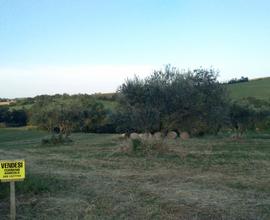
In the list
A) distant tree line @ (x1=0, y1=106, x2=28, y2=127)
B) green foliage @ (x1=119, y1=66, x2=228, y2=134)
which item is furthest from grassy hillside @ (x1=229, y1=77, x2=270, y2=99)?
green foliage @ (x1=119, y1=66, x2=228, y2=134)

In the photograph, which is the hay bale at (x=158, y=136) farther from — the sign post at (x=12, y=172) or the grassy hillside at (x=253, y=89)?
the grassy hillside at (x=253, y=89)

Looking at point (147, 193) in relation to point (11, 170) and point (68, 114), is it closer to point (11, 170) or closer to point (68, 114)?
point (11, 170)

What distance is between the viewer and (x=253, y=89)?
9244cm

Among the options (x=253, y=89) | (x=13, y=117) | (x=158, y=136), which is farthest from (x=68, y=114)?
(x=253, y=89)

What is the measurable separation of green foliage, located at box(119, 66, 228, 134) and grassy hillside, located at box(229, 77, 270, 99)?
5306cm

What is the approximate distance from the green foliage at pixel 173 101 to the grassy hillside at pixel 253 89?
5306 cm

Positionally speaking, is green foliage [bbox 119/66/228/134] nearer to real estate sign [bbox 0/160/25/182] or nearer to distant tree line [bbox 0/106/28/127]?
real estate sign [bbox 0/160/25/182]

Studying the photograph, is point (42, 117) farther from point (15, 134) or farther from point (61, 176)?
point (61, 176)

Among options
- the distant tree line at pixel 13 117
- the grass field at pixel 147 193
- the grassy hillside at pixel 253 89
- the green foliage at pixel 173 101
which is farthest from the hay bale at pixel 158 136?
the distant tree line at pixel 13 117

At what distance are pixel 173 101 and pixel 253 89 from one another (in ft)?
220

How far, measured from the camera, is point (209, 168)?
1852 centimetres

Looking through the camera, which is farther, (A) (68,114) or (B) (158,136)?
(A) (68,114)

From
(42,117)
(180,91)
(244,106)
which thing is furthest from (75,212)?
(42,117)

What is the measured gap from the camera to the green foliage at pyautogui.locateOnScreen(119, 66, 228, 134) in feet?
92.8
